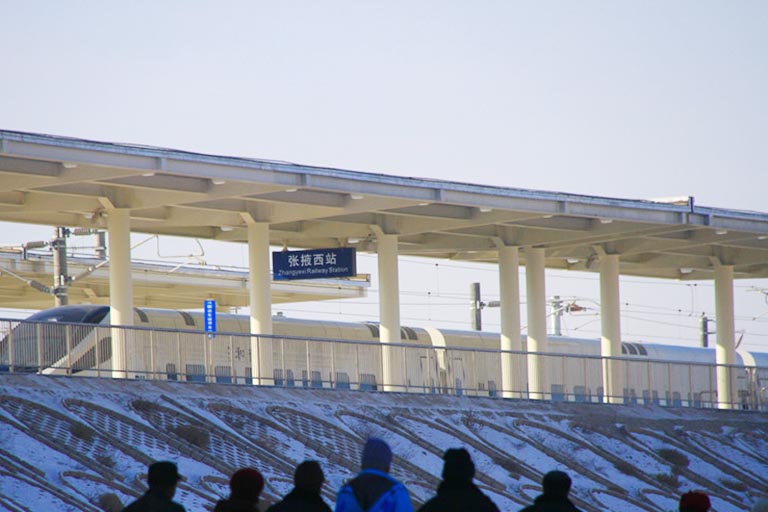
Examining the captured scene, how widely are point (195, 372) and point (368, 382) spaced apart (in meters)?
4.51

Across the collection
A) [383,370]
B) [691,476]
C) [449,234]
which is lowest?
[691,476]

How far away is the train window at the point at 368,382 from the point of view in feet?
102

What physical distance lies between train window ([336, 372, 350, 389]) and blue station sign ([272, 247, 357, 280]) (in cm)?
A: 500

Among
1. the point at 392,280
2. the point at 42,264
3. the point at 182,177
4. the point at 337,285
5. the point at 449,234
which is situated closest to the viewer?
the point at 182,177

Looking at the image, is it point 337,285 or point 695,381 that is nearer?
point 695,381

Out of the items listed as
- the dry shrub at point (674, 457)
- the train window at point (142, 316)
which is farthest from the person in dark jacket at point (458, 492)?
the train window at point (142, 316)

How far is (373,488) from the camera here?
32.7 feet

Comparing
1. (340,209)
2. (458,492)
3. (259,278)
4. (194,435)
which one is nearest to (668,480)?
(340,209)

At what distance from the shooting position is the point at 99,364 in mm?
27016

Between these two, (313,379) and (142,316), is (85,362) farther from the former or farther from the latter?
(142,316)

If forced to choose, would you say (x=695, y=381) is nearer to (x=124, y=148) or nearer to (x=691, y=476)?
(x=691, y=476)

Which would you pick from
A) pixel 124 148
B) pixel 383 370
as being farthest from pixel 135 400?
pixel 383 370

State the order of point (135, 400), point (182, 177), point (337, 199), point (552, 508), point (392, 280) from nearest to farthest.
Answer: point (552, 508)
point (135, 400)
point (182, 177)
point (337, 199)
point (392, 280)

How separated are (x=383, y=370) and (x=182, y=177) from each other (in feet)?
19.3
